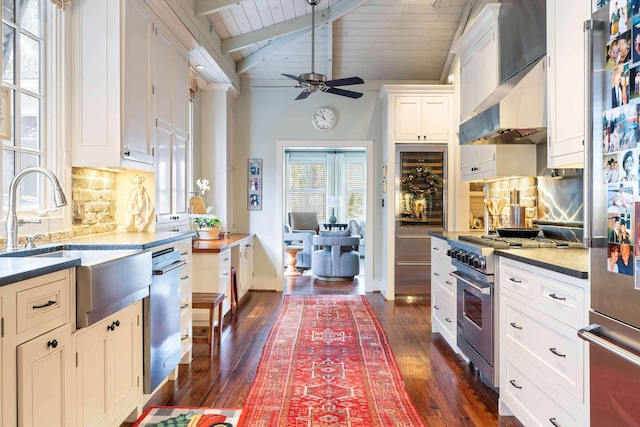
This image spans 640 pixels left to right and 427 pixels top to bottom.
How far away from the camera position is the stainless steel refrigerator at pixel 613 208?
1.36 m

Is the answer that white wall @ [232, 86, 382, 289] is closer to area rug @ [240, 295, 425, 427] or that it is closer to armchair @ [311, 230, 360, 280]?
armchair @ [311, 230, 360, 280]

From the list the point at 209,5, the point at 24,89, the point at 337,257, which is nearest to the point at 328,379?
the point at 24,89

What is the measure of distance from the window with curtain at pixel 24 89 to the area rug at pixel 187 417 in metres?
1.35

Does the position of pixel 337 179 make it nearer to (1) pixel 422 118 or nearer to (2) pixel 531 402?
(1) pixel 422 118

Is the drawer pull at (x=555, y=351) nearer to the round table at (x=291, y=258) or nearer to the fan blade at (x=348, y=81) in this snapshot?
the fan blade at (x=348, y=81)

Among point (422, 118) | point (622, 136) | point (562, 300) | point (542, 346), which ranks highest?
point (422, 118)

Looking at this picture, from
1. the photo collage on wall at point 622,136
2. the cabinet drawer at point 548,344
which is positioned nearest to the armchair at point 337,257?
the cabinet drawer at point 548,344

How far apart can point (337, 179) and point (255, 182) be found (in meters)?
4.61

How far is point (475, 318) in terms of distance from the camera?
3.02 m

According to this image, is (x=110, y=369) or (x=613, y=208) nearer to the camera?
(x=613, y=208)

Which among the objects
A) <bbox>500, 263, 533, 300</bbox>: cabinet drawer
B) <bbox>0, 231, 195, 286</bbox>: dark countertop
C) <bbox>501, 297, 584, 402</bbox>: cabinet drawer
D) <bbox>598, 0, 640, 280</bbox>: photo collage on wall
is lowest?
<bbox>501, 297, 584, 402</bbox>: cabinet drawer

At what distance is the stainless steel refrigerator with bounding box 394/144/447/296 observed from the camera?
19.0ft

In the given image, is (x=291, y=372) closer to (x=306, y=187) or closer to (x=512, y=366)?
(x=512, y=366)

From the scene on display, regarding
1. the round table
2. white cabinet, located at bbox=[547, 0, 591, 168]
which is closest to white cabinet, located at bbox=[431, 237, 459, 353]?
white cabinet, located at bbox=[547, 0, 591, 168]
